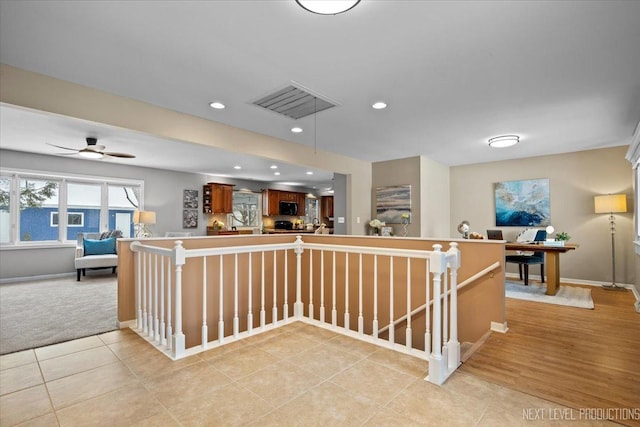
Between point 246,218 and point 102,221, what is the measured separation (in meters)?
3.64

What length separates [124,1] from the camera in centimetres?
185

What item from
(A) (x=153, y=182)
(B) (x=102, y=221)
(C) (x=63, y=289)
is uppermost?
(A) (x=153, y=182)

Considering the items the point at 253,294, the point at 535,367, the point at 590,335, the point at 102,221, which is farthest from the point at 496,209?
the point at 102,221

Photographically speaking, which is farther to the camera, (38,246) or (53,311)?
(38,246)

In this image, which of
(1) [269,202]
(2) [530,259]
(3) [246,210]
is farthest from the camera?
(1) [269,202]

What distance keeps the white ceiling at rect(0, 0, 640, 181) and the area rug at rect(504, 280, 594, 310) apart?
237 centimetres

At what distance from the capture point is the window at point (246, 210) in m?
9.28

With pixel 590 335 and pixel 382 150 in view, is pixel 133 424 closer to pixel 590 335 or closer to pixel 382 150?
pixel 590 335

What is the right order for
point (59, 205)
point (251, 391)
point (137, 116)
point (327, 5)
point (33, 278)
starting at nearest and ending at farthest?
point (327, 5) < point (251, 391) < point (137, 116) < point (33, 278) < point (59, 205)

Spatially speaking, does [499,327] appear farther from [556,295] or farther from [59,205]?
[59,205]

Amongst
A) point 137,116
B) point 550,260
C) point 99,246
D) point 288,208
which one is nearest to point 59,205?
point 99,246

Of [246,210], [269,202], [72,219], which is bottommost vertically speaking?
[72,219]

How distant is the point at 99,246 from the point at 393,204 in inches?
242

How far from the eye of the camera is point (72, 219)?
22.1 feet
